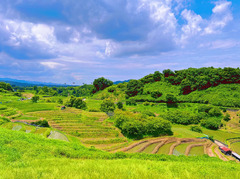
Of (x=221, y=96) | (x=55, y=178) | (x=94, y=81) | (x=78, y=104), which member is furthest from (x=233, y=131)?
(x=94, y=81)

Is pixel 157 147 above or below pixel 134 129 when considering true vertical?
below

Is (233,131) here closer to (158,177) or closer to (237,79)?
(237,79)

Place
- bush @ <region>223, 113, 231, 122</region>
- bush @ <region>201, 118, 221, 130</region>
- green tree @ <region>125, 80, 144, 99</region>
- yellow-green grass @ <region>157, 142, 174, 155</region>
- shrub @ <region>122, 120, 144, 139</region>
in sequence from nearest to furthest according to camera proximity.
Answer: yellow-green grass @ <region>157, 142, 174, 155</region>
shrub @ <region>122, 120, 144, 139</region>
bush @ <region>201, 118, 221, 130</region>
bush @ <region>223, 113, 231, 122</region>
green tree @ <region>125, 80, 144, 99</region>

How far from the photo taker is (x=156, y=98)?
56.4m

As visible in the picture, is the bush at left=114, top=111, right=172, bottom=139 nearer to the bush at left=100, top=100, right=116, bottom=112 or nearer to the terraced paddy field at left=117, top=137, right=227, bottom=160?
the terraced paddy field at left=117, top=137, right=227, bottom=160

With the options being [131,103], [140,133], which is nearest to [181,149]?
[140,133]

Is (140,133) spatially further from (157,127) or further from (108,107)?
(108,107)

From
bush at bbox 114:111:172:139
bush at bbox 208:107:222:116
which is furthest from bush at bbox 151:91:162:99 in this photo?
bush at bbox 114:111:172:139

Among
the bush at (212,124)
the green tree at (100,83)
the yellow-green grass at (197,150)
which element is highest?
the green tree at (100,83)

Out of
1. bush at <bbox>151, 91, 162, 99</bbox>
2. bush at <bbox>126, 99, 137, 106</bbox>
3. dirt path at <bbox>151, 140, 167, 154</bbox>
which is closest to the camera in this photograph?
dirt path at <bbox>151, 140, 167, 154</bbox>

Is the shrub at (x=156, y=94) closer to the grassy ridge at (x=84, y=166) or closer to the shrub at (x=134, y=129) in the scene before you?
the shrub at (x=134, y=129)

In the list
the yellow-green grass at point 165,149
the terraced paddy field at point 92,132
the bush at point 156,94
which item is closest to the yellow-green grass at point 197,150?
the yellow-green grass at point 165,149

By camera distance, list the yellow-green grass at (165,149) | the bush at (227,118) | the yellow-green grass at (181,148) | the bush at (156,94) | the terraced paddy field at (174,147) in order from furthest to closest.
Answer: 1. the bush at (156,94)
2. the bush at (227,118)
3. the yellow-green grass at (181,148)
4. the yellow-green grass at (165,149)
5. the terraced paddy field at (174,147)

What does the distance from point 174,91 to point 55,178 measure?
6030 centimetres
